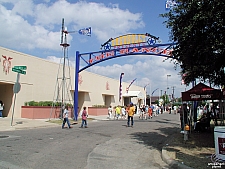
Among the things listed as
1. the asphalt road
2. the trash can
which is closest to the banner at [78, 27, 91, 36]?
the asphalt road

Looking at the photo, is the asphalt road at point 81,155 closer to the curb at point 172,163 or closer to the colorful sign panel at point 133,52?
the curb at point 172,163

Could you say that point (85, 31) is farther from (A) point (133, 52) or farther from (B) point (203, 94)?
(B) point (203, 94)

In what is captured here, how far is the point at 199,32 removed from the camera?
25.4 feet

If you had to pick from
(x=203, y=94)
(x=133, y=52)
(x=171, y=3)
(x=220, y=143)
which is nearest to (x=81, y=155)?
(x=220, y=143)

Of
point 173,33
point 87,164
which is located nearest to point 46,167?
point 87,164

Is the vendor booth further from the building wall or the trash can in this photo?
the building wall

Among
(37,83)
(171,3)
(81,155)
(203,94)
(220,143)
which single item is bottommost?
(81,155)

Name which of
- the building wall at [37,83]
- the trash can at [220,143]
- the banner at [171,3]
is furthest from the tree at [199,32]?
the building wall at [37,83]

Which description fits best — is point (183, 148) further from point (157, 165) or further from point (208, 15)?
point (208, 15)

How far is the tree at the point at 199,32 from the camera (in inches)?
281

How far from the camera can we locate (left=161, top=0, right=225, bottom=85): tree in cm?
712

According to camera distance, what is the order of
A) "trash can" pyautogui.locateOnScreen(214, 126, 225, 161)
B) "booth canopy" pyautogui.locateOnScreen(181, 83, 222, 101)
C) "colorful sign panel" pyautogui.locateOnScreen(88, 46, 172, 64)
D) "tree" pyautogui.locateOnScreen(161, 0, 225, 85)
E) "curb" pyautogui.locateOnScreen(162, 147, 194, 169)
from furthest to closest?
"colorful sign panel" pyautogui.locateOnScreen(88, 46, 172, 64) → "booth canopy" pyautogui.locateOnScreen(181, 83, 222, 101) → "tree" pyautogui.locateOnScreen(161, 0, 225, 85) → "curb" pyautogui.locateOnScreen(162, 147, 194, 169) → "trash can" pyautogui.locateOnScreen(214, 126, 225, 161)

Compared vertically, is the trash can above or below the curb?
above

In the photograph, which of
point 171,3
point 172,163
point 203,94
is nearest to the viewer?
point 172,163
